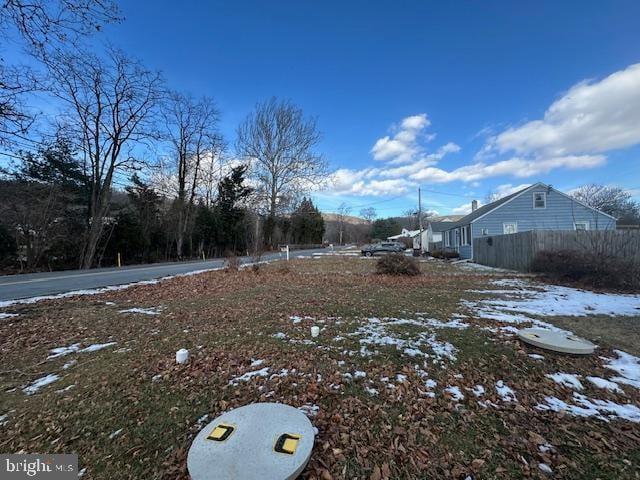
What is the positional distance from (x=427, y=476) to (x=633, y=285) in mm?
10674

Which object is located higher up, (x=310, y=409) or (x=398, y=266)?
(x=398, y=266)

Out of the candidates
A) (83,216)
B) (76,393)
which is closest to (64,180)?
(83,216)

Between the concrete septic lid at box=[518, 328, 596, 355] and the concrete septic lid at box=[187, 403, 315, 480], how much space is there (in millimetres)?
3617

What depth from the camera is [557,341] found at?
4199 mm

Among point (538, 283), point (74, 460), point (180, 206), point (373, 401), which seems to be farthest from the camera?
point (180, 206)

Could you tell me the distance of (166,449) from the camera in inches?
95.3

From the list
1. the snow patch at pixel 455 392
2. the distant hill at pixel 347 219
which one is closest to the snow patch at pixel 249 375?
the snow patch at pixel 455 392

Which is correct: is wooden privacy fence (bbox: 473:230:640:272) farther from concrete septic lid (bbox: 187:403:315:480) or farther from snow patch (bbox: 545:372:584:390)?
concrete septic lid (bbox: 187:403:315:480)

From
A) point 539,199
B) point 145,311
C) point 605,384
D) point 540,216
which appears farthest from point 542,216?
point 145,311

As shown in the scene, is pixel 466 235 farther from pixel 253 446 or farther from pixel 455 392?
pixel 253 446

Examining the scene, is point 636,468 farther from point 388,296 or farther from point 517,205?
point 517,205

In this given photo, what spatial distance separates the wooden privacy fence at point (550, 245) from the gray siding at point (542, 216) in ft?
9.95

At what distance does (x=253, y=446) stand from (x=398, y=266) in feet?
33.7

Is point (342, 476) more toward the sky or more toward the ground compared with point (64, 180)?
more toward the ground
